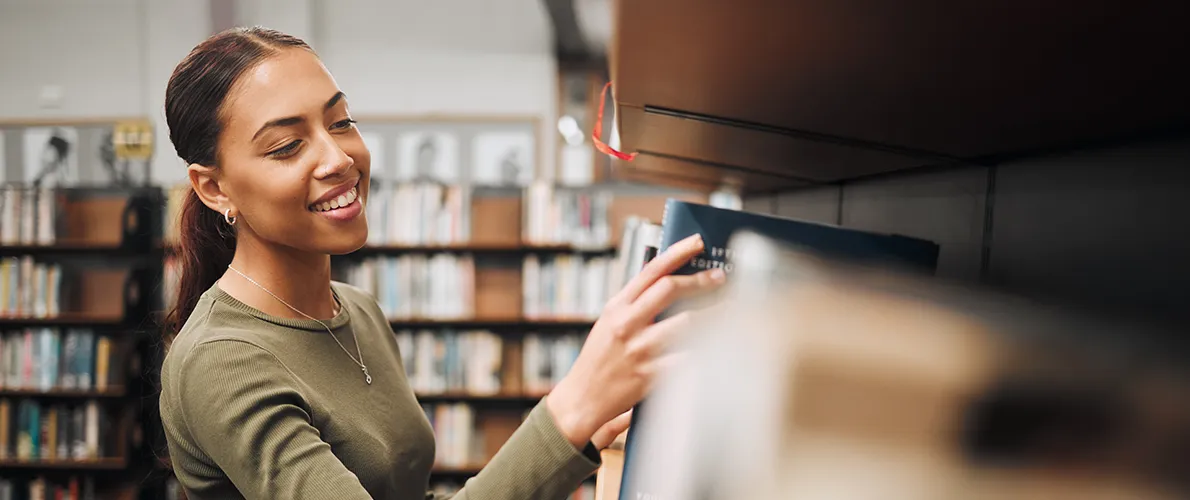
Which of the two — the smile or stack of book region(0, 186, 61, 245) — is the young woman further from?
stack of book region(0, 186, 61, 245)

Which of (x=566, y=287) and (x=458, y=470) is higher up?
(x=566, y=287)

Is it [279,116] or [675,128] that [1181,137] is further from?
[279,116]

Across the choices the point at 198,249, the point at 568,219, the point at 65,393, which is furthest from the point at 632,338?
the point at 65,393

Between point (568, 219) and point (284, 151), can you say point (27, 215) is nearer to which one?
point (568, 219)

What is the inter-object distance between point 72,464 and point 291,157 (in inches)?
152

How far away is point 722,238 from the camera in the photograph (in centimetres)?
49

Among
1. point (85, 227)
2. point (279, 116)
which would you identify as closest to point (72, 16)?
point (85, 227)

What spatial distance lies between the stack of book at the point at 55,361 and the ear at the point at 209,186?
346cm

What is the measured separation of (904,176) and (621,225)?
291 cm

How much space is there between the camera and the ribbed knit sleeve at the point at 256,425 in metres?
0.67

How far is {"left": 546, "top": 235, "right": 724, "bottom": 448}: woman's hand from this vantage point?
483 mm

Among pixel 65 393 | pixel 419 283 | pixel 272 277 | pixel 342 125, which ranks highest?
pixel 342 125

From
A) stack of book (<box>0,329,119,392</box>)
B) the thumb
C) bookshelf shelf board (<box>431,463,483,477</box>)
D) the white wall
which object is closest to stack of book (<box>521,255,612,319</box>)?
bookshelf shelf board (<box>431,463,483,477</box>)

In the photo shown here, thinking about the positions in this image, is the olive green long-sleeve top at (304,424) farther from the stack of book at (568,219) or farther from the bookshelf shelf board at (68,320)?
the bookshelf shelf board at (68,320)
